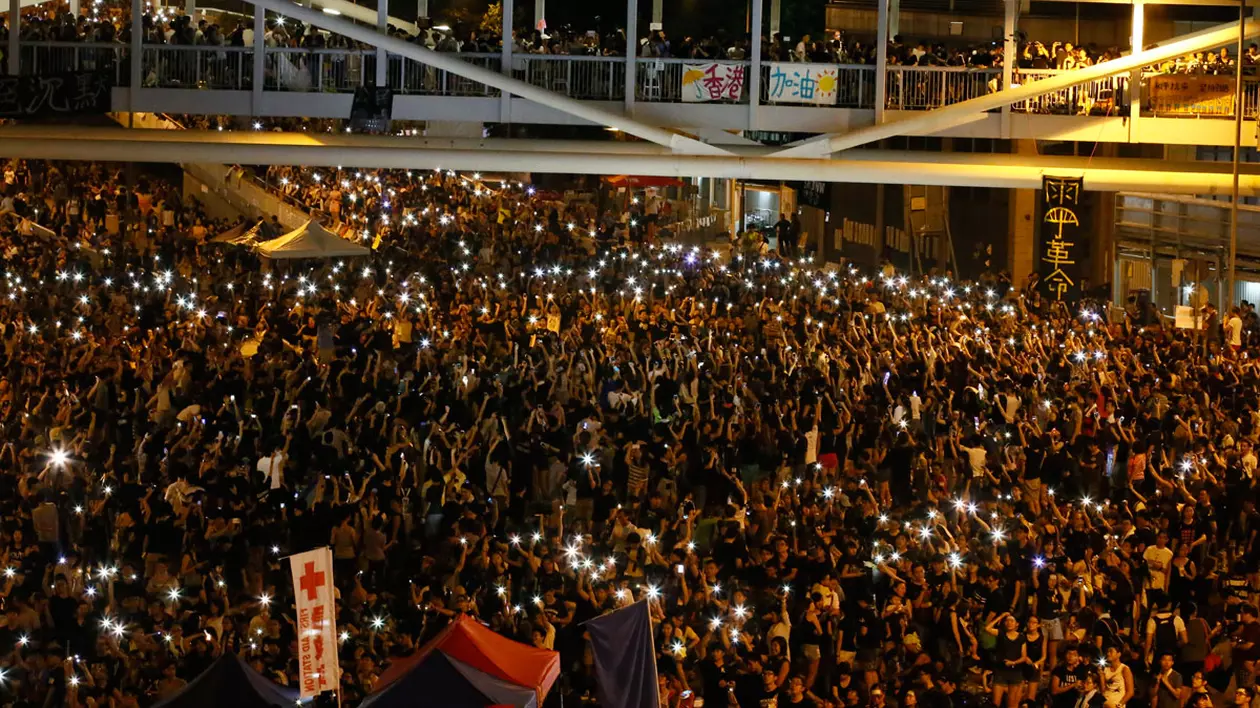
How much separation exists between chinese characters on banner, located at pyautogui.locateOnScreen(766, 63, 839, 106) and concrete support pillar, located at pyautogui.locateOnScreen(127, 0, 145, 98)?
322 inches

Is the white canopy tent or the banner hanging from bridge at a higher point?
the banner hanging from bridge

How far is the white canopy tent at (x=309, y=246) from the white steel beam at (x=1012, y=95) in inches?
258

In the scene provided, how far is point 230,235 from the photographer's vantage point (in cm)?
2723

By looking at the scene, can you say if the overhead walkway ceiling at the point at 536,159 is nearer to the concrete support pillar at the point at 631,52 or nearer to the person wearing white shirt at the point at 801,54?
the concrete support pillar at the point at 631,52

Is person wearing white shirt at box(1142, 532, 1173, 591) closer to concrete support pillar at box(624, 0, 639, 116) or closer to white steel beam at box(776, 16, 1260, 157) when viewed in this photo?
white steel beam at box(776, 16, 1260, 157)

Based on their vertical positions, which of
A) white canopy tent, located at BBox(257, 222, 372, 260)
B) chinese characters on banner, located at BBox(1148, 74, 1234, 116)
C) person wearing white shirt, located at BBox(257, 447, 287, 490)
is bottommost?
person wearing white shirt, located at BBox(257, 447, 287, 490)

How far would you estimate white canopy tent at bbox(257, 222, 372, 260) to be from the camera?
78.9 ft

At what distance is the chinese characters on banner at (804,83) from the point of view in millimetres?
22406

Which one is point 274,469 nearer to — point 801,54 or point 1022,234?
point 801,54

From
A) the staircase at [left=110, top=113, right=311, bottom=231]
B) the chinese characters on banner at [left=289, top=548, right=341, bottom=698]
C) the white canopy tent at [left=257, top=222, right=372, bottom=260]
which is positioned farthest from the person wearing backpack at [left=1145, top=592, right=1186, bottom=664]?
the staircase at [left=110, top=113, right=311, bottom=231]

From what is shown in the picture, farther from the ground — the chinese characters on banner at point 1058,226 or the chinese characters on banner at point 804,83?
the chinese characters on banner at point 804,83

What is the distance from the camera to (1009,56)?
21453 mm

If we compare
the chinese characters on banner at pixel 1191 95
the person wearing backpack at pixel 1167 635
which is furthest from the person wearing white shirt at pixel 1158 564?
the chinese characters on banner at pixel 1191 95

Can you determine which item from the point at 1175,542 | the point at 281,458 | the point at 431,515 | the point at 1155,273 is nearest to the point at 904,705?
the point at 1175,542
